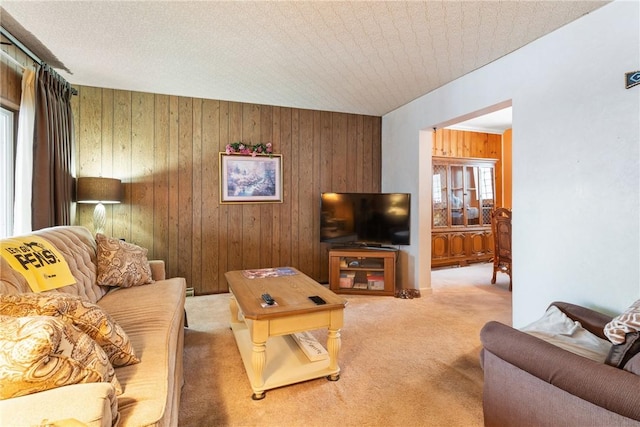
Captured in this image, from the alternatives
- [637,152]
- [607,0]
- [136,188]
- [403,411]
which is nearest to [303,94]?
[136,188]

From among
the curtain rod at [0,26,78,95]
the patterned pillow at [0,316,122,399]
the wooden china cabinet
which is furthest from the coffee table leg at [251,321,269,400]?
the wooden china cabinet

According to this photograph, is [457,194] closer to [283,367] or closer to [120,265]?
[283,367]

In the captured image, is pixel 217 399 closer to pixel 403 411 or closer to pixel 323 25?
pixel 403 411

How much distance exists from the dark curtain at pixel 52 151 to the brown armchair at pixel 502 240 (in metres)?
4.97

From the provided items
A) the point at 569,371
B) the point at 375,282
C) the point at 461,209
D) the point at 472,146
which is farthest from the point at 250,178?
the point at 472,146

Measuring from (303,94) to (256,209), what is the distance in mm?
1531

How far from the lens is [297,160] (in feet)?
13.7

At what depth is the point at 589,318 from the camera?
5.70ft

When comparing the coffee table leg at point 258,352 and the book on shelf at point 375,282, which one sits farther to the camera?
the book on shelf at point 375,282

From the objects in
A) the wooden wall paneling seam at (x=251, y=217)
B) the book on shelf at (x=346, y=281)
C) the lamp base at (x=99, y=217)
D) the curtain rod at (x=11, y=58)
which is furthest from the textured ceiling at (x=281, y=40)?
the book on shelf at (x=346, y=281)

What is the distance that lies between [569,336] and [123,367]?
211 cm

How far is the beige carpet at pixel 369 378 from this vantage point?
5.45 ft

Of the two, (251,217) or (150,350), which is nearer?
(150,350)

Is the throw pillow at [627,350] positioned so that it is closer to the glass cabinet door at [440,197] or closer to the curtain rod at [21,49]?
the curtain rod at [21,49]
